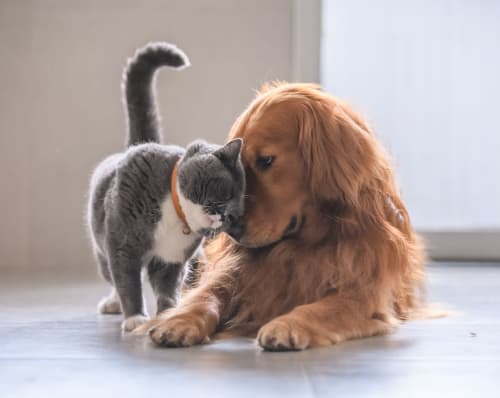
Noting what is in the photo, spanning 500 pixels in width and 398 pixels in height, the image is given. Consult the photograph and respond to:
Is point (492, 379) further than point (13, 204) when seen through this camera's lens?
No

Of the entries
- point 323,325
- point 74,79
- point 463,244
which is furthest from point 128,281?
point 463,244

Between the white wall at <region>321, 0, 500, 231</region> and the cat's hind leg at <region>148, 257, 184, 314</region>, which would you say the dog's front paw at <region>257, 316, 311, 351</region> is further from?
the white wall at <region>321, 0, 500, 231</region>

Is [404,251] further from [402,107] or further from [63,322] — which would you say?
[402,107]

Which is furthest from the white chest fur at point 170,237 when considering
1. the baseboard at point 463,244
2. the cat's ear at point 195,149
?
the baseboard at point 463,244

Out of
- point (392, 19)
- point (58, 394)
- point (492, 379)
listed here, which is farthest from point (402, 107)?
point (58, 394)

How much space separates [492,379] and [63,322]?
3.26 feet

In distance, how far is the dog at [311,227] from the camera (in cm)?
161

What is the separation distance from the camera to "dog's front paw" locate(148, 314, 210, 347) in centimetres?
145

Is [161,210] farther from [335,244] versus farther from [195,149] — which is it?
[335,244]

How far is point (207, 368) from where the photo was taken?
1.26 m

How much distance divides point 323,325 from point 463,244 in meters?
2.20

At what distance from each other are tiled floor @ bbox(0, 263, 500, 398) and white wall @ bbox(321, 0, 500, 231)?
66.3 inches

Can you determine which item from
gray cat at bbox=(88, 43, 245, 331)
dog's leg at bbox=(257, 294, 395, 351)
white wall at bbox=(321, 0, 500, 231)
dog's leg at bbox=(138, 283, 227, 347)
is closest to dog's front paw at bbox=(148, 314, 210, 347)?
dog's leg at bbox=(138, 283, 227, 347)

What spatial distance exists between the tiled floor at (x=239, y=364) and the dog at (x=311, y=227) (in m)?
0.10
